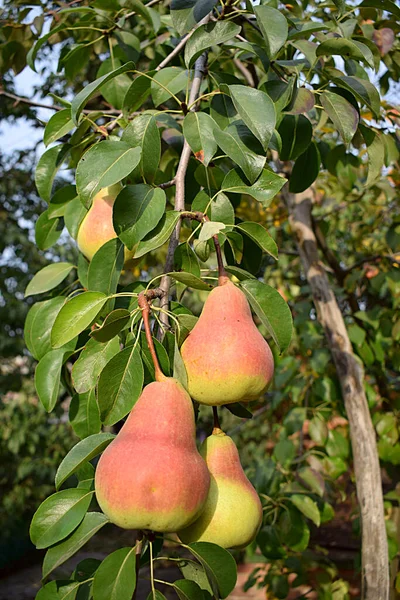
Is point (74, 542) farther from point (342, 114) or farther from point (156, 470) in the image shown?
point (342, 114)

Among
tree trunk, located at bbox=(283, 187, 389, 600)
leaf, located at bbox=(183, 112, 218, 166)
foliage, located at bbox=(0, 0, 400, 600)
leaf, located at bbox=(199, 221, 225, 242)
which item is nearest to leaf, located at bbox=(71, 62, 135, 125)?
foliage, located at bbox=(0, 0, 400, 600)

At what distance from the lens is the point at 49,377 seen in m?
0.88

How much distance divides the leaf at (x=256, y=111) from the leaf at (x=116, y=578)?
1.58ft

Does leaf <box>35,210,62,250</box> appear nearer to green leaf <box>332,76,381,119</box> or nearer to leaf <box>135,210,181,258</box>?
leaf <box>135,210,181,258</box>

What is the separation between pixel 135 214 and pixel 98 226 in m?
0.15

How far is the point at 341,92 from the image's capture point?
3.02 feet

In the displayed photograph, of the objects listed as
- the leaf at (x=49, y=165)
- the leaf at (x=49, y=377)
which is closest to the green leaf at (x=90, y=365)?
the leaf at (x=49, y=377)

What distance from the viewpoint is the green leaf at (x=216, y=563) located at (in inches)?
25.2

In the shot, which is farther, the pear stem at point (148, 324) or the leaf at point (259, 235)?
the leaf at point (259, 235)

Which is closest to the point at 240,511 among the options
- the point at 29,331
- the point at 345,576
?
the point at 29,331

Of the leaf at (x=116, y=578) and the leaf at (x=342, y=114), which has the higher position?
the leaf at (x=342, y=114)

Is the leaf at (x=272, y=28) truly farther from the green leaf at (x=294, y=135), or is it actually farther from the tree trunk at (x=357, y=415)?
the tree trunk at (x=357, y=415)

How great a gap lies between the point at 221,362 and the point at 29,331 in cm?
48

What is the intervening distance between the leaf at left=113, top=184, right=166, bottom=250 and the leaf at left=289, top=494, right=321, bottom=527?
98cm
